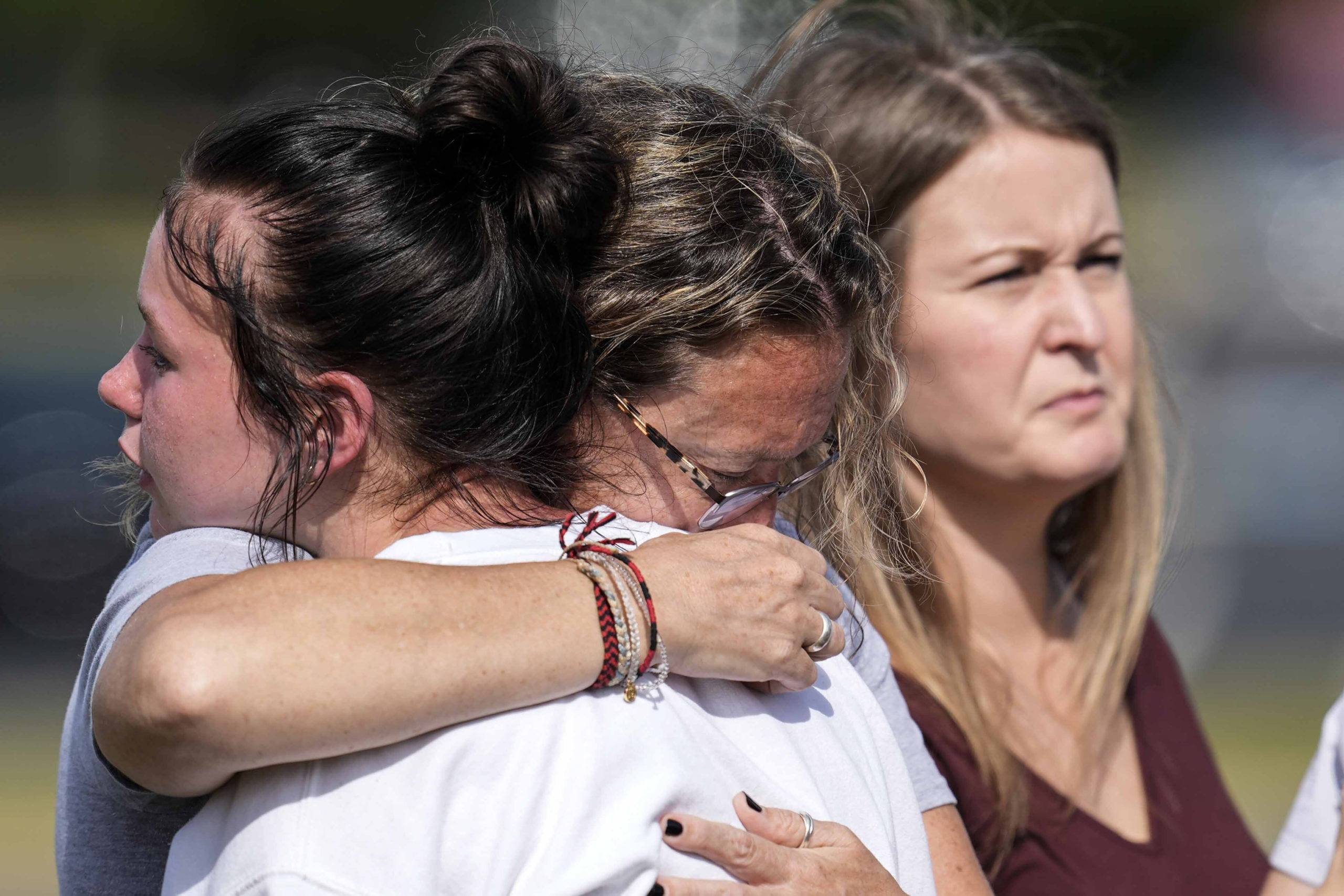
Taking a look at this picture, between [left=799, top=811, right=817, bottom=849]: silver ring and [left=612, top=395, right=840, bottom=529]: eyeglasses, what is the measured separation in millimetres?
384

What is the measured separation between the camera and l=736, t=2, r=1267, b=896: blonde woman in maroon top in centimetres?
234

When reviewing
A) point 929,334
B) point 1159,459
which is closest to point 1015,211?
point 929,334

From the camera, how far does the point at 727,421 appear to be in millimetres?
1457

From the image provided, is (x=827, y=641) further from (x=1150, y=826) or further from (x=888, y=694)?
(x=1150, y=826)

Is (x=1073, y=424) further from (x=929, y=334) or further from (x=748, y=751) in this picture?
(x=748, y=751)

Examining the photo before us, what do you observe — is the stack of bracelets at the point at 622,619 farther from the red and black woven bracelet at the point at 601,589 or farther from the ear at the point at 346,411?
the ear at the point at 346,411

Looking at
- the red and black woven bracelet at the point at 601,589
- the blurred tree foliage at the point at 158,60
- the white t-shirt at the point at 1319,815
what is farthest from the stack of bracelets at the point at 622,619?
the blurred tree foliage at the point at 158,60

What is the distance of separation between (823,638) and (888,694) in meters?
0.46

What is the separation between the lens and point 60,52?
1133 cm

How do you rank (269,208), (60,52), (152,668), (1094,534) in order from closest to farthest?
(152,668)
(269,208)
(1094,534)
(60,52)

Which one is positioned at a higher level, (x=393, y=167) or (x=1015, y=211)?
(x=393, y=167)

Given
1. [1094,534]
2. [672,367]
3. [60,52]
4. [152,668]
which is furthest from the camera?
[60,52]

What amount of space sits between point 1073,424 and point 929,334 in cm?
37

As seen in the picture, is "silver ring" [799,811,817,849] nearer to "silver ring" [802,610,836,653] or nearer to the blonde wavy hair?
"silver ring" [802,610,836,653]
